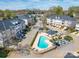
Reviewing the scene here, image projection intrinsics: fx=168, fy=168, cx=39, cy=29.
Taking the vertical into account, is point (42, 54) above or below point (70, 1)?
below

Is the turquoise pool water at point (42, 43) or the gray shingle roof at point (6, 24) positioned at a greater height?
the gray shingle roof at point (6, 24)

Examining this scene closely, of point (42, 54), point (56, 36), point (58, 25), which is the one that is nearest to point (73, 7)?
point (58, 25)

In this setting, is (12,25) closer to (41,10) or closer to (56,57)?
(41,10)

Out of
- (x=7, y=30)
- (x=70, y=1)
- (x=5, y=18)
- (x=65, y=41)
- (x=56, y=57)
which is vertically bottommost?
(x=56, y=57)

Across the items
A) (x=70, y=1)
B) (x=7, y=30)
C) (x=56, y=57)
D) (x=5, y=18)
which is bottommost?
(x=56, y=57)

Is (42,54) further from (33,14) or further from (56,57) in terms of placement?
(33,14)

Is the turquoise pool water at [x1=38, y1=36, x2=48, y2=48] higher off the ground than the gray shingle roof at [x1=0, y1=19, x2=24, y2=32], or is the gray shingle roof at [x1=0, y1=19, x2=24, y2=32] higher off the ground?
the gray shingle roof at [x1=0, y1=19, x2=24, y2=32]

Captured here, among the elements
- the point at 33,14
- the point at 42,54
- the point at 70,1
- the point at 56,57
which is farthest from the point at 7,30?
the point at 70,1

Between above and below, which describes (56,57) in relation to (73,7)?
below

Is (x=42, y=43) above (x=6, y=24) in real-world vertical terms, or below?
below
